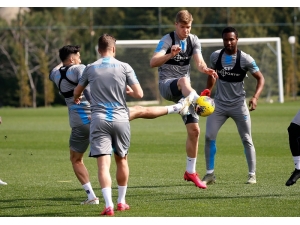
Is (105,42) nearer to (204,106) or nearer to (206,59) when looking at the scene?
(204,106)

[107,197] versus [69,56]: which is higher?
[69,56]

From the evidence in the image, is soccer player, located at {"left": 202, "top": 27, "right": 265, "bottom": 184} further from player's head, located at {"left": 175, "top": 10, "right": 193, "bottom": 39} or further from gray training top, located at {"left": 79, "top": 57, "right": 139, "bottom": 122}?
gray training top, located at {"left": 79, "top": 57, "right": 139, "bottom": 122}

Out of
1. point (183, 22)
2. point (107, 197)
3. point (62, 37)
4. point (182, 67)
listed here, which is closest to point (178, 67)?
point (182, 67)

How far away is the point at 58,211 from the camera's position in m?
9.20

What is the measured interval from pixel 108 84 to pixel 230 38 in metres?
3.59

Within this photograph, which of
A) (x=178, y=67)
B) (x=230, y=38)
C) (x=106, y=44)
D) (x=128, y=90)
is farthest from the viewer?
(x=230, y=38)

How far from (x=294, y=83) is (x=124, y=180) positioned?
3744cm

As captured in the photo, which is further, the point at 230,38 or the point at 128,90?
the point at 230,38

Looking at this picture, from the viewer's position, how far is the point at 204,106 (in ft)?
33.3

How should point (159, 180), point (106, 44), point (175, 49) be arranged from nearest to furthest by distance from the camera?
point (106, 44), point (175, 49), point (159, 180)

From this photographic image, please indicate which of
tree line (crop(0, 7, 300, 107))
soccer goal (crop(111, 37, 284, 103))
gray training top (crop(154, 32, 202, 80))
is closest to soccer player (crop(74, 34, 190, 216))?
gray training top (crop(154, 32, 202, 80))

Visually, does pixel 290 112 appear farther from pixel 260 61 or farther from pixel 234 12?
pixel 234 12

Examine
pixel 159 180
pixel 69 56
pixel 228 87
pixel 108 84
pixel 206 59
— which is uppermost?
pixel 69 56

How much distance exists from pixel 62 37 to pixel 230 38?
38.7 metres
